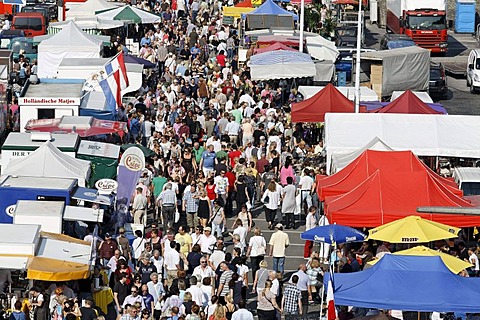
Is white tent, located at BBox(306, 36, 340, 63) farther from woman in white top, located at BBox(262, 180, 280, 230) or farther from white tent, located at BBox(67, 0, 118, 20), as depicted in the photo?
woman in white top, located at BBox(262, 180, 280, 230)

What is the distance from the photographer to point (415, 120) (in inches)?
1312

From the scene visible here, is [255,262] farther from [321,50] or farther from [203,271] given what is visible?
[321,50]

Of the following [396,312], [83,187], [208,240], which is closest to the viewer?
[396,312]

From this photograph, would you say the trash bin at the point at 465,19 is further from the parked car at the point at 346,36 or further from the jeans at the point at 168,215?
the jeans at the point at 168,215

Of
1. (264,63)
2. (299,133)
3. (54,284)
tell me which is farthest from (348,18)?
(54,284)

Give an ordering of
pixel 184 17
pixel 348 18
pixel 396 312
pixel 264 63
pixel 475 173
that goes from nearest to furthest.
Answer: pixel 396 312, pixel 475 173, pixel 264 63, pixel 184 17, pixel 348 18

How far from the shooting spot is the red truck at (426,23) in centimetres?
5881

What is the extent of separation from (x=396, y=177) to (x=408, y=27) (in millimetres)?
32158

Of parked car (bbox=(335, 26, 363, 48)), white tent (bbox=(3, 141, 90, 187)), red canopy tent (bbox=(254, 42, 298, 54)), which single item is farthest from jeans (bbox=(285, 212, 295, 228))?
parked car (bbox=(335, 26, 363, 48))

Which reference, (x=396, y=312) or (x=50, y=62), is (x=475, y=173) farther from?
(x=50, y=62)

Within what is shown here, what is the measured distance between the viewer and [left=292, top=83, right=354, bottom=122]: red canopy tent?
37656 millimetres

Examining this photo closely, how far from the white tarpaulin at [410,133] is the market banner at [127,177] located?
4478 millimetres

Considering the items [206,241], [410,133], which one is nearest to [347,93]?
[410,133]

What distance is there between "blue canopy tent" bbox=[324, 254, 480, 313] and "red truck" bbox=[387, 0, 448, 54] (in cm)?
3666
